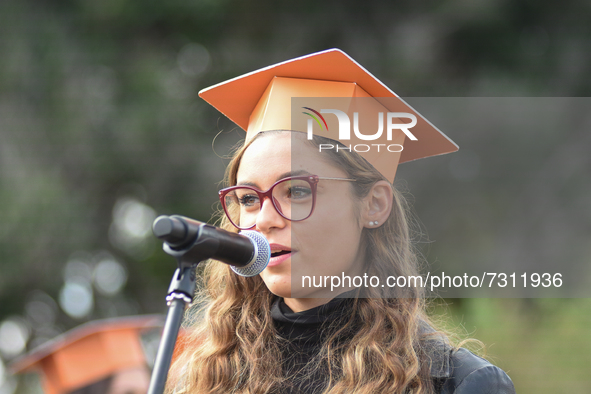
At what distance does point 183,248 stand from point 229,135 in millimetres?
6571

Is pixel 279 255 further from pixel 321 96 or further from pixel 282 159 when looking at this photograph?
pixel 321 96

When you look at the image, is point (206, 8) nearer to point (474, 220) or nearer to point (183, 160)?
A: point (183, 160)

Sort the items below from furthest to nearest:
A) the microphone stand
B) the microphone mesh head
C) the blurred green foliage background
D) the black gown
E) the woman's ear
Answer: the blurred green foliage background → the woman's ear → the black gown → the microphone mesh head → the microphone stand

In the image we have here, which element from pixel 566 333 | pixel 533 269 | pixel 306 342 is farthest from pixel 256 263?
pixel 533 269

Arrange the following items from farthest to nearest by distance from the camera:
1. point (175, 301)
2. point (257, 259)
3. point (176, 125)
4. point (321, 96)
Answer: point (176, 125)
point (321, 96)
point (257, 259)
point (175, 301)

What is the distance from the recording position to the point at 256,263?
129cm

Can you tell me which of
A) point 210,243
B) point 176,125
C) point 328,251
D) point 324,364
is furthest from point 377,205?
point 176,125

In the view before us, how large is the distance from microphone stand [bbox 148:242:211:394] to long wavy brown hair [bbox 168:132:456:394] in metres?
0.69

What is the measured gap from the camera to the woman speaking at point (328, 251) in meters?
1.66

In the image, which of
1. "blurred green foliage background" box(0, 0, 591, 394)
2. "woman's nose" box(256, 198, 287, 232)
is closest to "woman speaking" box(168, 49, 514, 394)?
"woman's nose" box(256, 198, 287, 232)

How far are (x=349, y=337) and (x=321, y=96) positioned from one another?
0.74 m

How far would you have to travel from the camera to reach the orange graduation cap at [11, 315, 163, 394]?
4.50m

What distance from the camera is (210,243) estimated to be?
1.15m

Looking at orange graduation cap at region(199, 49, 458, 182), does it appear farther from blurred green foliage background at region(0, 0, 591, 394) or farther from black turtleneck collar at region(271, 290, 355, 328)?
blurred green foliage background at region(0, 0, 591, 394)
